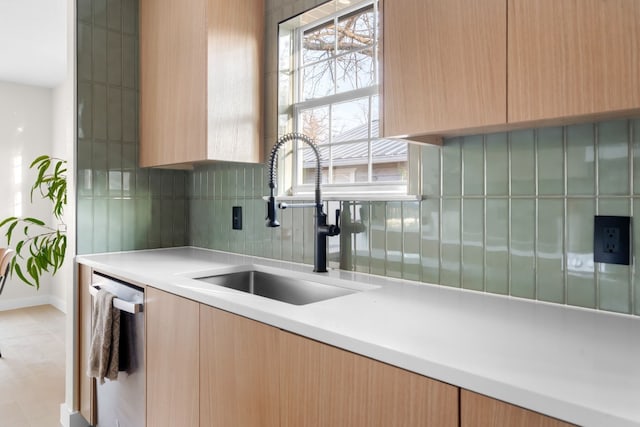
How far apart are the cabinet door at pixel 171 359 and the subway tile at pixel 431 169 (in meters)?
0.87

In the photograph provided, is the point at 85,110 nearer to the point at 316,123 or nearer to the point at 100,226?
the point at 100,226

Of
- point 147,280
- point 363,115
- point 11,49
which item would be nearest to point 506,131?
point 363,115

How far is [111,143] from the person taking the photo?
2.32 metres

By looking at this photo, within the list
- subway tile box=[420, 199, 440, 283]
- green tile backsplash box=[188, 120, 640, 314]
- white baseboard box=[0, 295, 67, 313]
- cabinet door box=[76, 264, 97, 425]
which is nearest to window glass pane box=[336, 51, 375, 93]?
green tile backsplash box=[188, 120, 640, 314]

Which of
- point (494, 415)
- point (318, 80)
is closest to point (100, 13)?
point (318, 80)

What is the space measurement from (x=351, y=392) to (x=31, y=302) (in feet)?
→ 16.9

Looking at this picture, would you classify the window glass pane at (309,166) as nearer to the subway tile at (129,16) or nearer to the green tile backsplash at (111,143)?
the green tile backsplash at (111,143)

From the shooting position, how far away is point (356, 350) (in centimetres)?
89

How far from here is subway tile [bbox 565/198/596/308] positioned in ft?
3.71

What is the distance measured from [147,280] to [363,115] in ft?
3.66

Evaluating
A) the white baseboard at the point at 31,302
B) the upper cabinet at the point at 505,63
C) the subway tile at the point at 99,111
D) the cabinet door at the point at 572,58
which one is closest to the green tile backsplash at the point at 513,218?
the upper cabinet at the point at 505,63

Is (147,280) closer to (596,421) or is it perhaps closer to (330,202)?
(330,202)

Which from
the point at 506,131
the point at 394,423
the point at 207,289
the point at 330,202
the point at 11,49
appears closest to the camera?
the point at 394,423

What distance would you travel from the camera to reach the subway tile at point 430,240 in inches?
56.6
